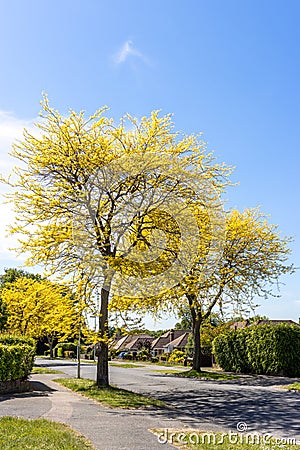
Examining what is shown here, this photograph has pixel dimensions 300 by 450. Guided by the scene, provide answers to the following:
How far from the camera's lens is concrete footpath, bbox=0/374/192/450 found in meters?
8.27

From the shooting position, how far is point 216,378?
87.4ft

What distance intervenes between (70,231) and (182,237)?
3852mm

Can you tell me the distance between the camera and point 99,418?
10.8m

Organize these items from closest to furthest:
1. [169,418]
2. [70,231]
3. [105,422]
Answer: [105,422] → [169,418] → [70,231]

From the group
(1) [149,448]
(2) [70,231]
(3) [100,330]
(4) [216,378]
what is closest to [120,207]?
(2) [70,231]

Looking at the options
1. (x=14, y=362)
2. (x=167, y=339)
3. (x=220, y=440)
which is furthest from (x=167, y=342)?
(x=220, y=440)

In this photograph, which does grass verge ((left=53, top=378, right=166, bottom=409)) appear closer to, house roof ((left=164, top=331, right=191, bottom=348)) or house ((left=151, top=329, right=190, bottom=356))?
house roof ((left=164, top=331, right=191, bottom=348))

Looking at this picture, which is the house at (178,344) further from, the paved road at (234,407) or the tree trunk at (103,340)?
the tree trunk at (103,340)

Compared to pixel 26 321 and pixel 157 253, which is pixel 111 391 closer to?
pixel 157 253

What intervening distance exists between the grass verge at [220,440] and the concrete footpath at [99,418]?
0.32 metres

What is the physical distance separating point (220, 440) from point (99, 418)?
3.23m

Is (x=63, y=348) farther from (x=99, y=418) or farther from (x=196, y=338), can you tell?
(x=99, y=418)

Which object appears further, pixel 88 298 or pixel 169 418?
pixel 88 298

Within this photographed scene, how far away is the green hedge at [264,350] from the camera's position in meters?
27.2
